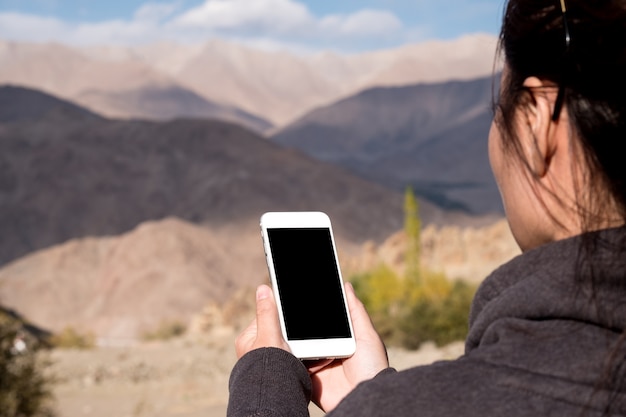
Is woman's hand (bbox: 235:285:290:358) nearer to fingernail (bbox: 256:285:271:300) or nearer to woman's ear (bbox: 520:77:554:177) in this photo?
fingernail (bbox: 256:285:271:300)

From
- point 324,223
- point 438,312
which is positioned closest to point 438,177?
point 438,312

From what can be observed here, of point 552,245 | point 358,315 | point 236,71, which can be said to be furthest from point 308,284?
point 236,71

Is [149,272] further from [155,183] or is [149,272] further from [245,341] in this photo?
[245,341]

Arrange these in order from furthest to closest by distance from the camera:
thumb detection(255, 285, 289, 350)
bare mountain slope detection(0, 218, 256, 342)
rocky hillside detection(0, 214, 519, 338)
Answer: bare mountain slope detection(0, 218, 256, 342) < rocky hillside detection(0, 214, 519, 338) < thumb detection(255, 285, 289, 350)

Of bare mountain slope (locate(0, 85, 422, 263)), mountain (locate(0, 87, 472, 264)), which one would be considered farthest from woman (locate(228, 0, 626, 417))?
mountain (locate(0, 87, 472, 264))

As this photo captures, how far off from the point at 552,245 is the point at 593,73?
0.20 m

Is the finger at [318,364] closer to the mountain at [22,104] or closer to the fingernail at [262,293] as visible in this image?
the fingernail at [262,293]

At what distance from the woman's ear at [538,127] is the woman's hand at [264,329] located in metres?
0.59

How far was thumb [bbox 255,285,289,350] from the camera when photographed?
5.15ft

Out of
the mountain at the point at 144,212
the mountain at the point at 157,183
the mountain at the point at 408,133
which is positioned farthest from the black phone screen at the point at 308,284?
the mountain at the point at 408,133

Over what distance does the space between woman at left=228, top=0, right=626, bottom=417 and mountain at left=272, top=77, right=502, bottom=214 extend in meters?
84.8

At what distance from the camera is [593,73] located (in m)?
1.06

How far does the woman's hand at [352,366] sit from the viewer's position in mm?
1645

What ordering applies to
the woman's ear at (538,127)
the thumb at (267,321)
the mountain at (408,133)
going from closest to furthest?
the woman's ear at (538,127) → the thumb at (267,321) → the mountain at (408,133)
